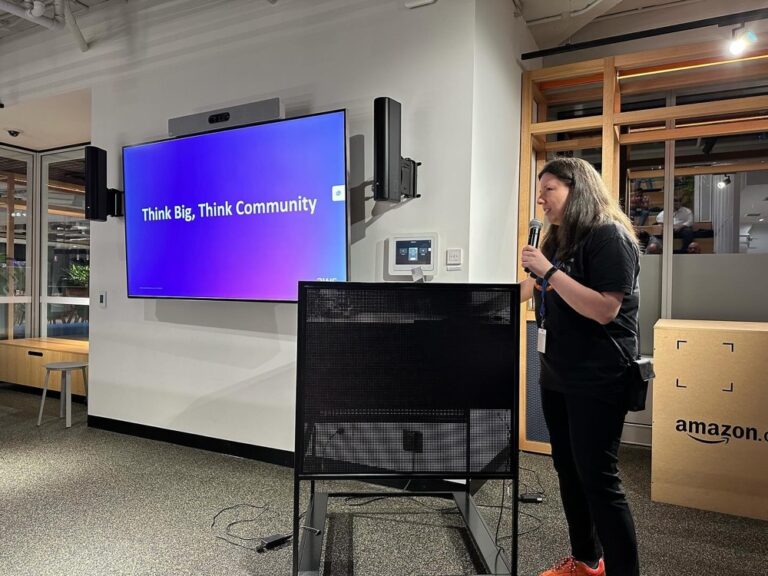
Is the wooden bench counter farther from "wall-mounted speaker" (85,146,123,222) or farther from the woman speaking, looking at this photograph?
the woman speaking

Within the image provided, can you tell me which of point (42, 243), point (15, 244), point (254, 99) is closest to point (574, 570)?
point (254, 99)

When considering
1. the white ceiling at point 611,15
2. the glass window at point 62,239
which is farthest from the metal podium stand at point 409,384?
the glass window at point 62,239

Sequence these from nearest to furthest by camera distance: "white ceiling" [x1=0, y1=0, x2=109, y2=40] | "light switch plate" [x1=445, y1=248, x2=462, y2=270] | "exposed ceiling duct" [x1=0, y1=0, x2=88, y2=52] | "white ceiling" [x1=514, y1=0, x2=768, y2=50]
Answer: "light switch plate" [x1=445, y1=248, x2=462, y2=270]
"white ceiling" [x1=514, y1=0, x2=768, y2=50]
"exposed ceiling duct" [x1=0, y1=0, x2=88, y2=52]
"white ceiling" [x1=0, y1=0, x2=109, y2=40]

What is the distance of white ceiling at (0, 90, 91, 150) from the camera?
14.8 feet

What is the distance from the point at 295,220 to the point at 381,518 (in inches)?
66.3

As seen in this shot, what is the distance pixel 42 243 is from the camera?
603 centimetres

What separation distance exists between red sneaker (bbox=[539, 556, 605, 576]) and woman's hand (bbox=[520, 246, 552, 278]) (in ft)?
3.61

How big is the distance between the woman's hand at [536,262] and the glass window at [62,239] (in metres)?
5.65

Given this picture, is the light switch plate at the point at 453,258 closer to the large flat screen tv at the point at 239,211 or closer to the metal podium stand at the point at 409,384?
the large flat screen tv at the point at 239,211

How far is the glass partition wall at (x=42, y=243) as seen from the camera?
587cm

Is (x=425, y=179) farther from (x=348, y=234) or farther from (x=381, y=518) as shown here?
(x=381, y=518)

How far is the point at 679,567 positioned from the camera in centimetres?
213

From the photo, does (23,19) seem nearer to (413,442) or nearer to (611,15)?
(611,15)

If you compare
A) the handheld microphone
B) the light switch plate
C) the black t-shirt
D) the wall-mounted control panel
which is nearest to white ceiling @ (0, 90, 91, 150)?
the wall-mounted control panel
